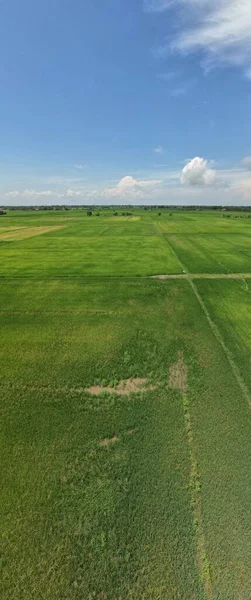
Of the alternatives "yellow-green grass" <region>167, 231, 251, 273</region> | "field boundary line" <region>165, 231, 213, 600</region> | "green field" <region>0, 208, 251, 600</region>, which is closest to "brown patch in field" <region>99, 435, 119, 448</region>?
"green field" <region>0, 208, 251, 600</region>

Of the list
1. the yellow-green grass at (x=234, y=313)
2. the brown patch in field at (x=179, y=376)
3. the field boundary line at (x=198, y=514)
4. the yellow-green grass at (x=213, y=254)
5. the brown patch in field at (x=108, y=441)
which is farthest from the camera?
the yellow-green grass at (x=213, y=254)

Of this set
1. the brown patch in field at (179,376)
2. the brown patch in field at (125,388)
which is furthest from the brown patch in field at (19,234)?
the brown patch in field at (179,376)

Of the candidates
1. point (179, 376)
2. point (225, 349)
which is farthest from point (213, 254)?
point (179, 376)

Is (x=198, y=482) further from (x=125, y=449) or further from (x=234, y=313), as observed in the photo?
(x=234, y=313)

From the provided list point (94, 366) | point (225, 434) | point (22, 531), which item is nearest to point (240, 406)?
point (225, 434)

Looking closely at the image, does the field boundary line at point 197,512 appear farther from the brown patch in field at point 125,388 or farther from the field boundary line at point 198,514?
the brown patch in field at point 125,388

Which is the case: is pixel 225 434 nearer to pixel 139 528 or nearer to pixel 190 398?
pixel 190 398
